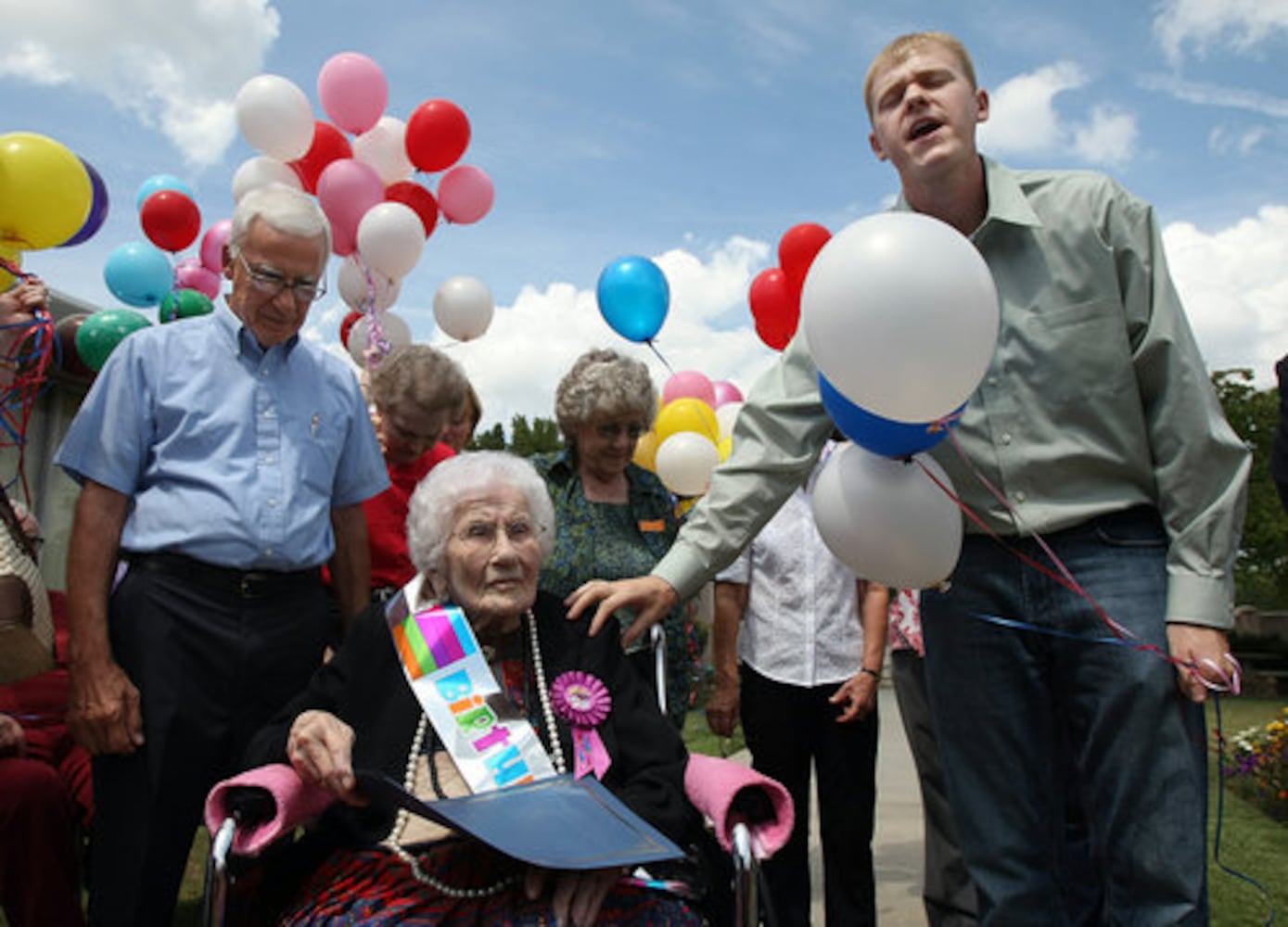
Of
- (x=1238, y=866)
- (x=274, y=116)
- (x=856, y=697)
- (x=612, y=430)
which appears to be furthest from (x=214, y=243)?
(x=1238, y=866)

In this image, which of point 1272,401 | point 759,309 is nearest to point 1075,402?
point 759,309

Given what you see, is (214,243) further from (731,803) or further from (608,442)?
(731,803)

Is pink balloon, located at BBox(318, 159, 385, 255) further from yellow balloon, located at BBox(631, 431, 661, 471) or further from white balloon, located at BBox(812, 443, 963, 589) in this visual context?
white balloon, located at BBox(812, 443, 963, 589)

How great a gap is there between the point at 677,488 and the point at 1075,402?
265 cm

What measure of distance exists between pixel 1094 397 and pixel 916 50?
0.73 meters

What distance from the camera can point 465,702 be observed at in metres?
2.02

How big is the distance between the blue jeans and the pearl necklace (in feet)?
2.60

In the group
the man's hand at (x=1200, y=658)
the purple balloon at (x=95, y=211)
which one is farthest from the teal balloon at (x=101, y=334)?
the man's hand at (x=1200, y=658)

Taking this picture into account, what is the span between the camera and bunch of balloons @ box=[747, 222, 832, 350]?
4.59m

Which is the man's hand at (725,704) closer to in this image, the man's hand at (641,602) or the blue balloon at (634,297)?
the man's hand at (641,602)

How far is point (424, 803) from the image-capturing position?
1576mm

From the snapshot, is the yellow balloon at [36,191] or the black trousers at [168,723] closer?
the black trousers at [168,723]

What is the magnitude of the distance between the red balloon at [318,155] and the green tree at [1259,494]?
55.3 feet

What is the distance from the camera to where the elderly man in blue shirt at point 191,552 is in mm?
2156
